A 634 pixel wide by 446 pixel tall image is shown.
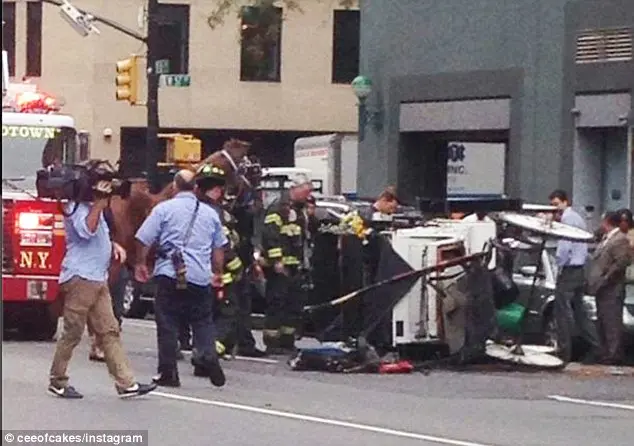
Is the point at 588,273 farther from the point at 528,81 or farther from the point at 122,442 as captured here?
the point at 528,81

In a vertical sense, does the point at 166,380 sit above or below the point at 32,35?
below

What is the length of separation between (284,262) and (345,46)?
30003mm

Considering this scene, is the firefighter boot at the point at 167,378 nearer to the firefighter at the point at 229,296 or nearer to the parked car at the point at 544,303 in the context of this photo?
the firefighter at the point at 229,296

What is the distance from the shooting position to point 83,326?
522 inches

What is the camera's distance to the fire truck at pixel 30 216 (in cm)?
1884

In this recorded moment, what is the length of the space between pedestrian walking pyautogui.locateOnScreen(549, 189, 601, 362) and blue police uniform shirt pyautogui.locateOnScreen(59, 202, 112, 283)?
6362 millimetres

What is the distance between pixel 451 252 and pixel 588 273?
214 centimetres

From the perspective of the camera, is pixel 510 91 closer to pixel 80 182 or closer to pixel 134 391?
pixel 80 182

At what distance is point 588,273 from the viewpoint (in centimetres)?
1881

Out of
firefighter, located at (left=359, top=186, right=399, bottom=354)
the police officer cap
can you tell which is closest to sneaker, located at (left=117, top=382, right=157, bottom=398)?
the police officer cap

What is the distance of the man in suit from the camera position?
60.0 feet

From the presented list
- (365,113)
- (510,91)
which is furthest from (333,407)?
(365,113)

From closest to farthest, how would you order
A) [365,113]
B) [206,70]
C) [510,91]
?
[510,91]
[365,113]
[206,70]

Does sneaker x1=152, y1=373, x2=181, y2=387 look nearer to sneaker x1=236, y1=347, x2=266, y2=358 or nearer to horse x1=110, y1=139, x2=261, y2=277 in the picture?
horse x1=110, y1=139, x2=261, y2=277
